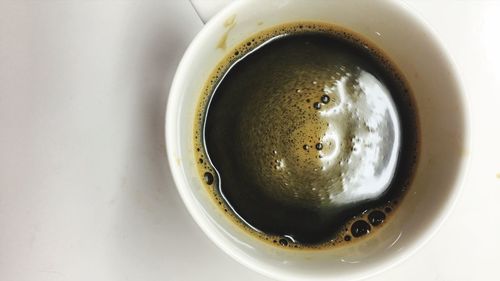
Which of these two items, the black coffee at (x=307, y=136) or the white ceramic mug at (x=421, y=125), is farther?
the black coffee at (x=307, y=136)

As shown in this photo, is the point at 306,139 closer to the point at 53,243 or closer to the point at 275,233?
the point at 275,233

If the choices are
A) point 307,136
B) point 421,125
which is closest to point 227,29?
point 307,136

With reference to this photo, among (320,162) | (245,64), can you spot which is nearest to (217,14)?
(245,64)

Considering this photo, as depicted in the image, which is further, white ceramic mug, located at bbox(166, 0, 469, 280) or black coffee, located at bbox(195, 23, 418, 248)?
black coffee, located at bbox(195, 23, 418, 248)

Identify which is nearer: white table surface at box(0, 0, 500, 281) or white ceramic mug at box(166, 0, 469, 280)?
white ceramic mug at box(166, 0, 469, 280)
